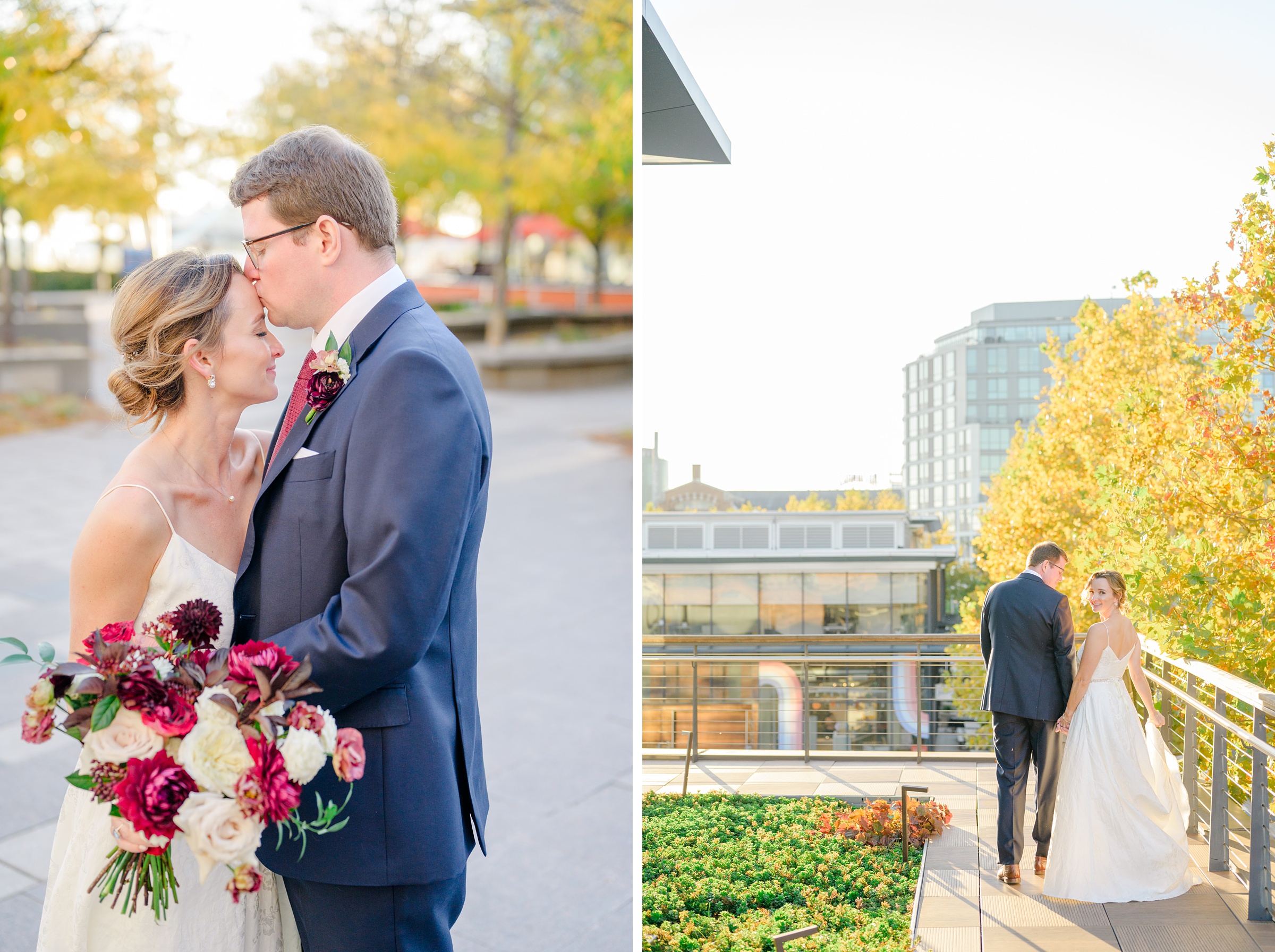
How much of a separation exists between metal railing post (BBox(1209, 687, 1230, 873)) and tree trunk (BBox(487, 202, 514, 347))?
52.5 ft

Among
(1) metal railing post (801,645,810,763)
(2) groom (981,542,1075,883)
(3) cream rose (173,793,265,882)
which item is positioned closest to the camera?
(3) cream rose (173,793,265,882)

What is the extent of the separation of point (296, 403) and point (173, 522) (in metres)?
0.35

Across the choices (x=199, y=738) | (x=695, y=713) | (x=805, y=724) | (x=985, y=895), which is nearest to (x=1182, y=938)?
(x=985, y=895)

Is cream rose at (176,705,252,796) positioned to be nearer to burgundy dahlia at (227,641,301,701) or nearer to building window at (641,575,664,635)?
burgundy dahlia at (227,641,301,701)

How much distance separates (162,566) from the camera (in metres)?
2.03

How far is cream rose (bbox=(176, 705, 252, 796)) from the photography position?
150 cm

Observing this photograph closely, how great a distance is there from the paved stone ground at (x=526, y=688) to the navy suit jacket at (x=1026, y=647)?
164cm

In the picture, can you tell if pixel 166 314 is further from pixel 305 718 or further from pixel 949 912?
pixel 949 912

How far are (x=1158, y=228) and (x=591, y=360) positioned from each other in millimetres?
16026

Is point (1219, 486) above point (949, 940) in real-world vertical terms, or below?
above

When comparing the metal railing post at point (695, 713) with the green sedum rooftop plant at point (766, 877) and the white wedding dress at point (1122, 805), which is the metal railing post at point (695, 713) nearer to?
the green sedum rooftop plant at point (766, 877)

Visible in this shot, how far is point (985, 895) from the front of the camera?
2.59m

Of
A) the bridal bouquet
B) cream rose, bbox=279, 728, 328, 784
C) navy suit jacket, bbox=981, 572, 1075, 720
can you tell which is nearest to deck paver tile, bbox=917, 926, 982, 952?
navy suit jacket, bbox=981, 572, 1075, 720

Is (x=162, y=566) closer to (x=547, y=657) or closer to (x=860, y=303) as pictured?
(x=860, y=303)
